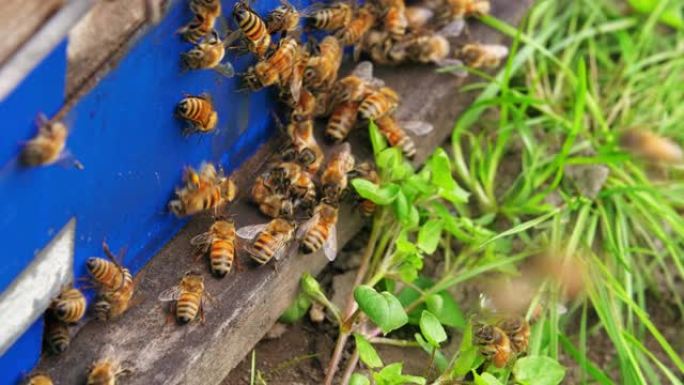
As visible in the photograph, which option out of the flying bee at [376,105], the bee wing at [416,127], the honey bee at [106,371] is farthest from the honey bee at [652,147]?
the honey bee at [106,371]

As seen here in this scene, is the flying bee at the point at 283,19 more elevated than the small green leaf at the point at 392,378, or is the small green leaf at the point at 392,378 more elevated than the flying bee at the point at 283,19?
the flying bee at the point at 283,19

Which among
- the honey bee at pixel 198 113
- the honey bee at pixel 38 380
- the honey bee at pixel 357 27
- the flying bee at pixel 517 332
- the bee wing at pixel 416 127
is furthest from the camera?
the bee wing at pixel 416 127

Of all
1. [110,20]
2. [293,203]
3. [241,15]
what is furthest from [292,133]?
[110,20]

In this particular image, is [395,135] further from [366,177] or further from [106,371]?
[106,371]

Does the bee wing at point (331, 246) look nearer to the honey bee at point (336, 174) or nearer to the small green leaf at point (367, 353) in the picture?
the honey bee at point (336, 174)

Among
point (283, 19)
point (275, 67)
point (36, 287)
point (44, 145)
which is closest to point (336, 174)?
point (275, 67)

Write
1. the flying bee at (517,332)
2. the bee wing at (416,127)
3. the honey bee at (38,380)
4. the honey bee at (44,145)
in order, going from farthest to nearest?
the bee wing at (416,127) < the flying bee at (517,332) < the honey bee at (38,380) < the honey bee at (44,145)

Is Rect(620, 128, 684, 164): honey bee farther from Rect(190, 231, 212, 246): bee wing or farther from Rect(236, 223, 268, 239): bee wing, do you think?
Rect(190, 231, 212, 246): bee wing
